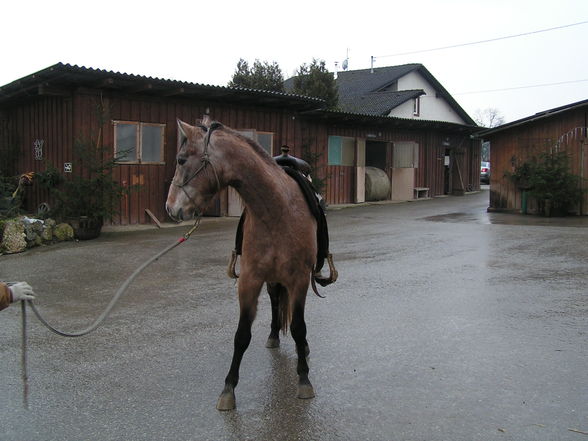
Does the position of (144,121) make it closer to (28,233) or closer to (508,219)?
(28,233)

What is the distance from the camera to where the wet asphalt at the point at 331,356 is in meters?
3.62

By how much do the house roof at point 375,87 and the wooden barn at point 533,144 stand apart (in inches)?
424

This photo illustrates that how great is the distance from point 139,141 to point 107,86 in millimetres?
1648

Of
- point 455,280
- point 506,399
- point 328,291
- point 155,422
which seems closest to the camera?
point 155,422

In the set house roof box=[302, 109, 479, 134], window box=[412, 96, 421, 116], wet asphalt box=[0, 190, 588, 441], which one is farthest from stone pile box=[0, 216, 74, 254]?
window box=[412, 96, 421, 116]

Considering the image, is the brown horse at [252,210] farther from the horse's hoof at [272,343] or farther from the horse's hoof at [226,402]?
the horse's hoof at [272,343]

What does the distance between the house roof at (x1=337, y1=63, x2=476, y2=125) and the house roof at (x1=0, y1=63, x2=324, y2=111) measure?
49.8 feet

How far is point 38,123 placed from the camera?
15.1m

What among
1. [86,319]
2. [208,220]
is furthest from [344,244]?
[86,319]

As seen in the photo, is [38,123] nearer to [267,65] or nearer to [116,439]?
[116,439]

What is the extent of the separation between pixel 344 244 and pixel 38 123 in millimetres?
8990

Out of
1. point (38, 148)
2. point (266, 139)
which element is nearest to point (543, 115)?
point (266, 139)

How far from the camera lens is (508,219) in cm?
1662

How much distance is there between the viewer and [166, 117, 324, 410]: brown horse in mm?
3730
